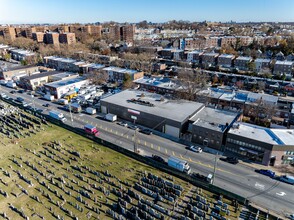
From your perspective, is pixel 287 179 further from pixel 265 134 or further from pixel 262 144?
pixel 265 134

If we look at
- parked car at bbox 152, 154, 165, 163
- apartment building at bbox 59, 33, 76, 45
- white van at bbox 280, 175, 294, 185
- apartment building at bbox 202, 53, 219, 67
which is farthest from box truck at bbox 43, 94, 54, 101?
apartment building at bbox 59, 33, 76, 45

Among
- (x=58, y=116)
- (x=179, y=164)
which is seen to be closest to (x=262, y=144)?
(x=179, y=164)

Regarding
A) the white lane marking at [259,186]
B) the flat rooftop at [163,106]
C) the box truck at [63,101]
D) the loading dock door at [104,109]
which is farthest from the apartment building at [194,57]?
the white lane marking at [259,186]

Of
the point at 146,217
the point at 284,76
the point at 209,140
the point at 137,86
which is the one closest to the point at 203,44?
the point at 284,76

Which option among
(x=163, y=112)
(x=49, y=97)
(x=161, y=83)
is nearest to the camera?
(x=163, y=112)

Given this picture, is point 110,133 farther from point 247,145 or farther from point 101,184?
point 247,145

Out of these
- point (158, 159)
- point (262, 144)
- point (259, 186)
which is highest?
point (262, 144)
